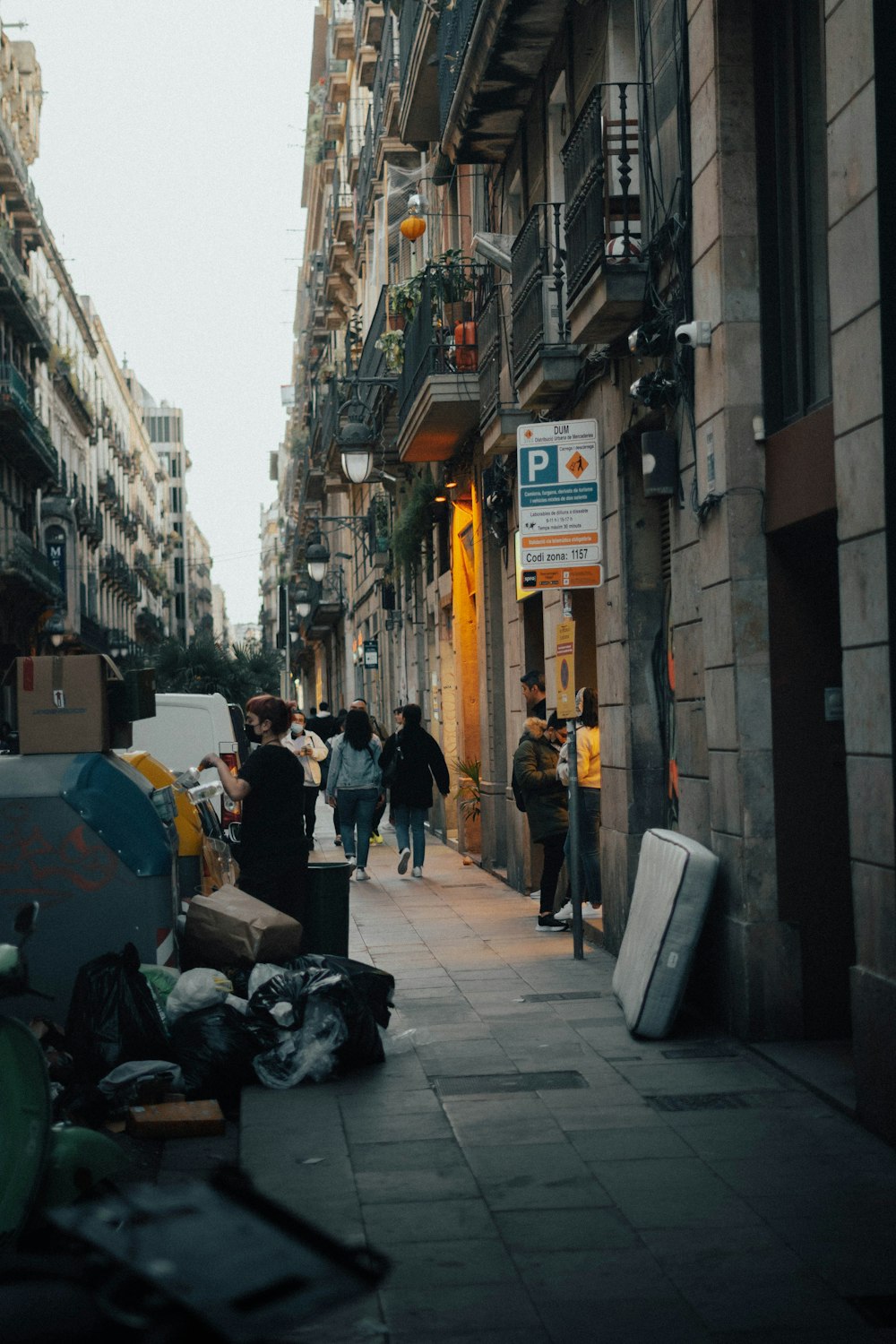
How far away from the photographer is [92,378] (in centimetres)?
7000

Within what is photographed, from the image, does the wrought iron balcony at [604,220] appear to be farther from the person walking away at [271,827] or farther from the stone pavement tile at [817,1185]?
the stone pavement tile at [817,1185]

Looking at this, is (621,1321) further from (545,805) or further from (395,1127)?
(545,805)

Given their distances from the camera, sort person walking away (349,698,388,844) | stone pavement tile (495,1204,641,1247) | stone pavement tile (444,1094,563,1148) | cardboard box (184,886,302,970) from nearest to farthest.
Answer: stone pavement tile (495,1204,641,1247) < stone pavement tile (444,1094,563,1148) < cardboard box (184,886,302,970) < person walking away (349,698,388,844)

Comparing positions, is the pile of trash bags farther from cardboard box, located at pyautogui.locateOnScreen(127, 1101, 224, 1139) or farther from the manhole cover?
the manhole cover

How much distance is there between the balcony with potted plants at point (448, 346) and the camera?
18.0m

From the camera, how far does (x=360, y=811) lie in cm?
1825

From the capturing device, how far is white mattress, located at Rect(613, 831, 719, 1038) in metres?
8.33

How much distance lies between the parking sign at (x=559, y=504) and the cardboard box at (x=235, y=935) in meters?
3.38

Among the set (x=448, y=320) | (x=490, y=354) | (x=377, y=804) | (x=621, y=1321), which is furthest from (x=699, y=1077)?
(x=377, y=804)

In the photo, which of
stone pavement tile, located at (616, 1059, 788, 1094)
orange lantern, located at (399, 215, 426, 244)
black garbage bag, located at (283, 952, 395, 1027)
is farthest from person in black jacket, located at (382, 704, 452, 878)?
stone pavement tile, located at (616, 1059, 788, 1094)

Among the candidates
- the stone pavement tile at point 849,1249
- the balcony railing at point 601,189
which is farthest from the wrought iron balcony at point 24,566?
the stone pavement tile at point 849,1249

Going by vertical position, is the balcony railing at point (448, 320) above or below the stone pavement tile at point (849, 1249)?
above

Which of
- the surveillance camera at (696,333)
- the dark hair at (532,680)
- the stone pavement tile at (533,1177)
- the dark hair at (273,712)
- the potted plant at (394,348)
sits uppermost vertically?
the potted plant at (394,348)

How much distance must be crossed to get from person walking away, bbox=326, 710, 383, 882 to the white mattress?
30.8 feet
